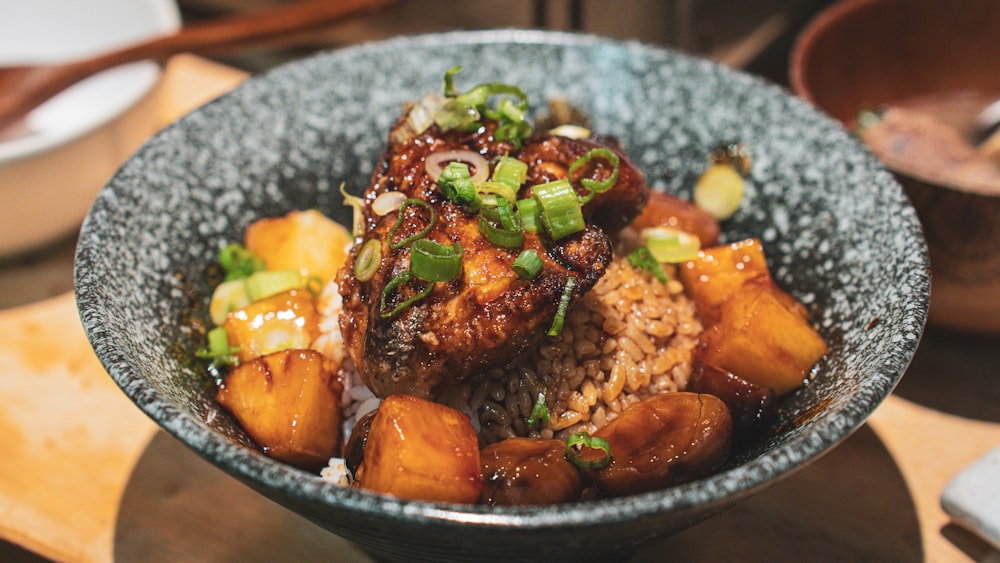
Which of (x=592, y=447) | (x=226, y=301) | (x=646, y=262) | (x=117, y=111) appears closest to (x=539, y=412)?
(x=592, y=447)

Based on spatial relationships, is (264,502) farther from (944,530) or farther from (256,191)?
(944,530)

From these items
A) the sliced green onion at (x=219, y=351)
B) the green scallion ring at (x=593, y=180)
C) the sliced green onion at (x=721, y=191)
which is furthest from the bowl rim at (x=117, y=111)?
the sliced green onion at (x=721, y=191)

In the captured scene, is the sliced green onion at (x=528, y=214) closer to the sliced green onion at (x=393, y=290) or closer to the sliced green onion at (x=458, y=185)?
the sliced green onion at (x=458, y=185)

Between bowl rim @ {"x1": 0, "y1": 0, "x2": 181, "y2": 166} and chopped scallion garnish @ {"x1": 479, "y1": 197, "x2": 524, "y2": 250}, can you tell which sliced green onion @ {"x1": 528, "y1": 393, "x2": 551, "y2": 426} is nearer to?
chopped scallion garnish @ {"x1": 479, "y1": 197, "x2": 524, "y2": 250}

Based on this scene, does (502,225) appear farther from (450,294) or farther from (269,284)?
(269,284)

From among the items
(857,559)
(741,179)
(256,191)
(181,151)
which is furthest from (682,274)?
(181,151)
